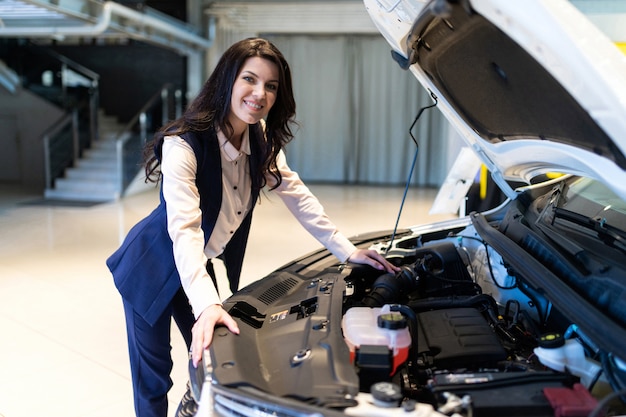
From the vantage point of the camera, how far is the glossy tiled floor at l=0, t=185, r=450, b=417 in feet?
8.36

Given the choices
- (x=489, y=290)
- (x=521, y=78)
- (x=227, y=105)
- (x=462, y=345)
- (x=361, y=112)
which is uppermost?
(x=521, y=78)

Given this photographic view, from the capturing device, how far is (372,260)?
6.38ft

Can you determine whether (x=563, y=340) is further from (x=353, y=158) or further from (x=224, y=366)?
(x=353, y=158)

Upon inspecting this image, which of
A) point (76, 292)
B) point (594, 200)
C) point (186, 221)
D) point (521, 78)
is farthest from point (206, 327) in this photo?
point (76, 292)

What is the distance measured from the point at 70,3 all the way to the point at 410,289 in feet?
19.9

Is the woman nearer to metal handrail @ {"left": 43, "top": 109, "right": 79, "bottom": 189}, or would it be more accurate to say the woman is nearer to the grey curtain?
metal handrail @ {"left": 43, "top": 109, "right": 79, "bottom": 189}

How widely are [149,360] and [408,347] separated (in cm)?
92

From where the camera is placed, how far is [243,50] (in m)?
1.63

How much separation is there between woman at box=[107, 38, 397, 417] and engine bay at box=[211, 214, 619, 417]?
0.15 metres

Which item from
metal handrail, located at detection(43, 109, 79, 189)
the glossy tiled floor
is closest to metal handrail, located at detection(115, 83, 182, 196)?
the glossy tiled floor

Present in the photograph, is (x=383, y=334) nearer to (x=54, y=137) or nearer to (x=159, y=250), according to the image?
(x=159, y=250)

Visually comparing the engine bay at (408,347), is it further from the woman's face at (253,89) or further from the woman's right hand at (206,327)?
the woman's face at (253,89)

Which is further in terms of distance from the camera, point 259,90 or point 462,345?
point 259,90

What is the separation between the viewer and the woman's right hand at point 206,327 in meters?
1.34
